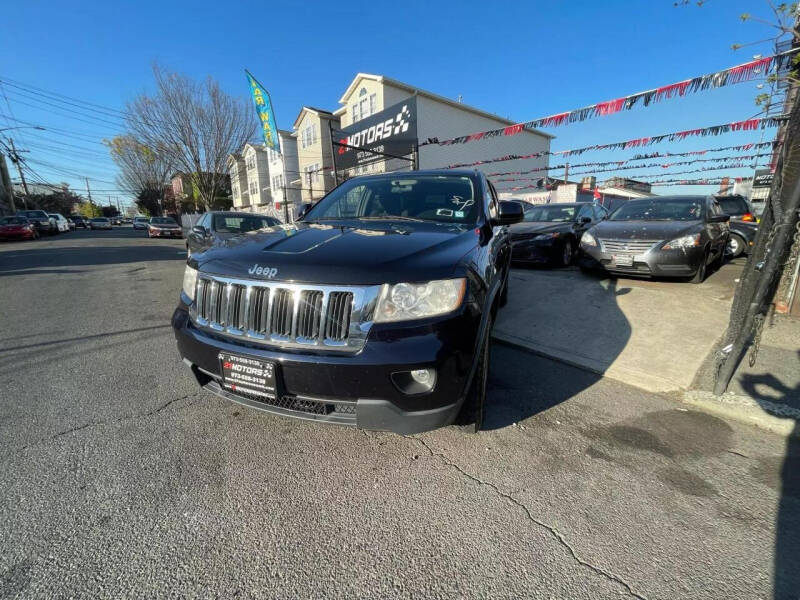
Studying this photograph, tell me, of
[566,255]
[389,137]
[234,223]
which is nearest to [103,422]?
[566,255]

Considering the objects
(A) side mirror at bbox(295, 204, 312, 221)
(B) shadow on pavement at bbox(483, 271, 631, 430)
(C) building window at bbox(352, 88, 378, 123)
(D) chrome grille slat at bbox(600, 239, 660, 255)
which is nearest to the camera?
(B) shadow on pavement at bbox(483, 271, 631, 430)

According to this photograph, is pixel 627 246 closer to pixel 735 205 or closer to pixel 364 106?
pixel 735 205

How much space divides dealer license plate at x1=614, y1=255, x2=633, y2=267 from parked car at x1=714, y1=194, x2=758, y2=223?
5754mm

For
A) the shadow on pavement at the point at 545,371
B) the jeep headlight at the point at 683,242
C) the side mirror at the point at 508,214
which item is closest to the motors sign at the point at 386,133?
the jeep headlight at the point at 683,242

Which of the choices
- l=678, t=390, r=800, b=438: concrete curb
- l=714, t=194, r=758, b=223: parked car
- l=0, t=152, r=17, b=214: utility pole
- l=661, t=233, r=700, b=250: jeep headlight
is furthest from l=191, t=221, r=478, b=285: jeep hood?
l=0, t=152, r=17, b=214: utility pole

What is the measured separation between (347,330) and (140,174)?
4835 cm

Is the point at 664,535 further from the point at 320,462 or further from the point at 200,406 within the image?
the point at 200,406

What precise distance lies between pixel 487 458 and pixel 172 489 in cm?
170

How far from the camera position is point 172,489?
71.7 inches

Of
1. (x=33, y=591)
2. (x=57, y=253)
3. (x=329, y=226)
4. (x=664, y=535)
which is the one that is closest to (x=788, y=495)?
(x=664, y=535)

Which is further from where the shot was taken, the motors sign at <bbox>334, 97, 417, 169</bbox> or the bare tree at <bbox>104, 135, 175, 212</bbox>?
the bare tree at <bbox>104, 135, 175, 212</bbox>

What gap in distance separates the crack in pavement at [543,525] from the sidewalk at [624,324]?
6.16 feet

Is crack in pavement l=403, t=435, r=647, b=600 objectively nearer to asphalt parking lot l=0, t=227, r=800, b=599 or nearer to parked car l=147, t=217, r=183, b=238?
asphalt parking lot l=0, t=227, r=800, b=599

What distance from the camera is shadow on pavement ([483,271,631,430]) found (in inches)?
104
